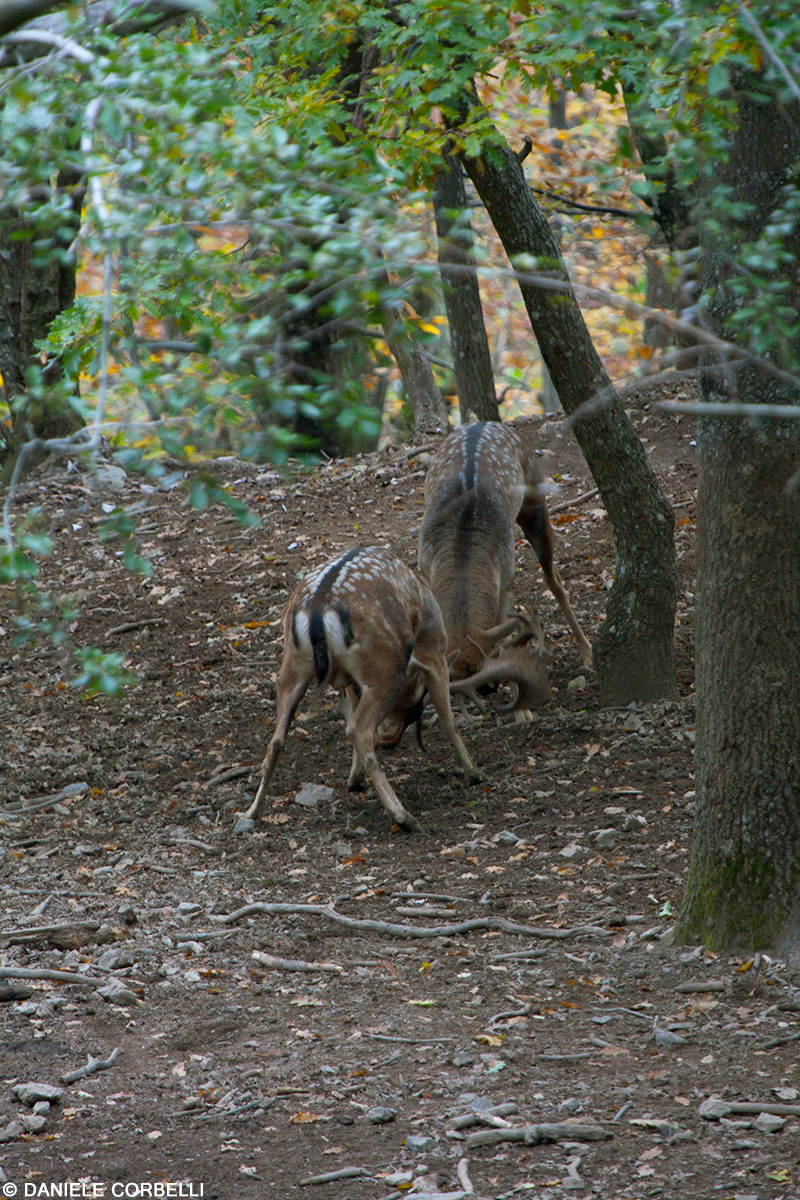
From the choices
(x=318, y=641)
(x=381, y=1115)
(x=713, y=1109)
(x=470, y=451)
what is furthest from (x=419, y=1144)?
(x=470, y=451)

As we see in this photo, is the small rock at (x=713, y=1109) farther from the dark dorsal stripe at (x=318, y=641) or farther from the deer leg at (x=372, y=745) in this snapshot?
the dark dorsal stripe at (x=318, y=641)

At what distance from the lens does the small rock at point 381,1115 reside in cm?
371

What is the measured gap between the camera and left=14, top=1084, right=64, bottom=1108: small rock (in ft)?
12.8

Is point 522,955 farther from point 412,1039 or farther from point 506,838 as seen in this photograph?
point 506,838

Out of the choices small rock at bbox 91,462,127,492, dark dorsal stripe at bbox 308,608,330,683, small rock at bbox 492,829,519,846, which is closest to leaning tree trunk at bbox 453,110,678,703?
small rock at bbox 492,829,519,846

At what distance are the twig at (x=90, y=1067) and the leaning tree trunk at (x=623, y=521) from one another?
14.9 feet

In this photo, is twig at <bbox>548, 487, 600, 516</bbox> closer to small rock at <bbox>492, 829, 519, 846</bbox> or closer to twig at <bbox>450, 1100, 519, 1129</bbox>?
small rock at <bbox>492, 829, 519, 846</bbox>

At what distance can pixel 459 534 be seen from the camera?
886 cm

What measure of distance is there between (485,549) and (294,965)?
4.46 metres

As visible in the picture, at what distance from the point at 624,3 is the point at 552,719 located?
4.97m

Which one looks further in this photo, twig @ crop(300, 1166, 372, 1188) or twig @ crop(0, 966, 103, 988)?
twig @ crop(0, 966, 103, 988)

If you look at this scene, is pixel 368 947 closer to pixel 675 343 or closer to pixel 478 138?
pixel 478 138

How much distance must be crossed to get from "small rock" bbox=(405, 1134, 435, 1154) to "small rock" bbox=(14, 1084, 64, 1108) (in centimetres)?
126

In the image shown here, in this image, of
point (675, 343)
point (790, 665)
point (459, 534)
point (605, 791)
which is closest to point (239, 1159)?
point (790, 665)
